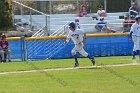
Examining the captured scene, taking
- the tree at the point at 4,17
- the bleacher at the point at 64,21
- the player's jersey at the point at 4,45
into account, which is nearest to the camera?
the player's jersey at the point at 4,45

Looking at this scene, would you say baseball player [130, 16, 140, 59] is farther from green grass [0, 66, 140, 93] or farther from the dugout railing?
the dugout railing

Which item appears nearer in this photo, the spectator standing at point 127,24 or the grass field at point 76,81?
the grass field at point 76,81

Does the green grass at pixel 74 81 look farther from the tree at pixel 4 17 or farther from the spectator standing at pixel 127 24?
the tree at pixel 4 17

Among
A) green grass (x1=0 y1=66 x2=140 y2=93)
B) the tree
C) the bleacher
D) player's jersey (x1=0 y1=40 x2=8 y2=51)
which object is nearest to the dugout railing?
player's jersey (x1=0 y1=40 x2=8 y2=51)

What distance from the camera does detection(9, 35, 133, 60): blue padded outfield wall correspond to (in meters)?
29.9

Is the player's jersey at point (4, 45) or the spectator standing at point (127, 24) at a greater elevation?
the spectator standing at point (127, 24)

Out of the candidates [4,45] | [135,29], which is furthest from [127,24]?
[135,29]

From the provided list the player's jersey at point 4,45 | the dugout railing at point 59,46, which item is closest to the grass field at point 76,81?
the player's jersey at point 4,45

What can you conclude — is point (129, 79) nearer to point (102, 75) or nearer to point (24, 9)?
point (102, 75)

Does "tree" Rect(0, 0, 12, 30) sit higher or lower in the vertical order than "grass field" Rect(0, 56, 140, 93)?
higher

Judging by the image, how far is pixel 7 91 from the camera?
14.2 meters

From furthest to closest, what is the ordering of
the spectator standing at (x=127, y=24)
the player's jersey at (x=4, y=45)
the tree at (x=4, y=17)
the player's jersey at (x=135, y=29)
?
1. the tree at (x=4, y=17)
2. the spectator standing at (x=127, y=24)
3. the player's jersey at (x=4, y=45)
4. the player's jersey at (x=135, y=29)

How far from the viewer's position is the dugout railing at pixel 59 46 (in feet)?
98.0

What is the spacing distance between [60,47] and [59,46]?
0.10 metres
